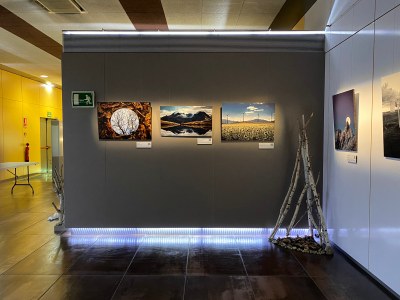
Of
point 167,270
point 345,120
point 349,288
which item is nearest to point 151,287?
point 167,270

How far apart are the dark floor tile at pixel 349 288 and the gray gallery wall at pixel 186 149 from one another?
1.57 m

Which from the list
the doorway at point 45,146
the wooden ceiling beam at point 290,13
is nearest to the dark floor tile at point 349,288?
the wooden ceiling beam at point 290,13

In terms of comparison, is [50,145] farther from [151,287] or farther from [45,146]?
[151,287]

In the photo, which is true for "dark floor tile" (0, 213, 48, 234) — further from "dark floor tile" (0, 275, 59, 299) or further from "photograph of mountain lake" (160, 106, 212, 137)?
"photograph of mountain lake" (160, 106, 212, 137)

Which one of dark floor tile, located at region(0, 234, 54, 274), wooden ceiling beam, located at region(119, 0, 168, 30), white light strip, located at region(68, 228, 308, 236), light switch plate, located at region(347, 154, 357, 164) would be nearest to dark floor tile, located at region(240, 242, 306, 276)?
white light strip, located at region(68, 228, 308, 236)

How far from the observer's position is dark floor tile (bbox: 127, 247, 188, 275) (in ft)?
12.5

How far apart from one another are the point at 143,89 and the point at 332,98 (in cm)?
301

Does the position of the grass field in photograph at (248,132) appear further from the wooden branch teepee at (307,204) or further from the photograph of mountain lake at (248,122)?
the wooden branch teepee at (307,204)

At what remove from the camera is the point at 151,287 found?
3414 millimetres

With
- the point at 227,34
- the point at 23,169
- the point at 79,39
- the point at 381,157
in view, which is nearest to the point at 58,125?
the point at 23,169

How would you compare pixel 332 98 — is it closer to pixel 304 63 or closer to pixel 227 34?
pixel 304 63

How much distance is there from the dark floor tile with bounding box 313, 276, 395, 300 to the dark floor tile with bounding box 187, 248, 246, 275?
95cm

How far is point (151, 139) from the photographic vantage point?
16.4ft

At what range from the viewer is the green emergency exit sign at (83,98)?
4949mm
